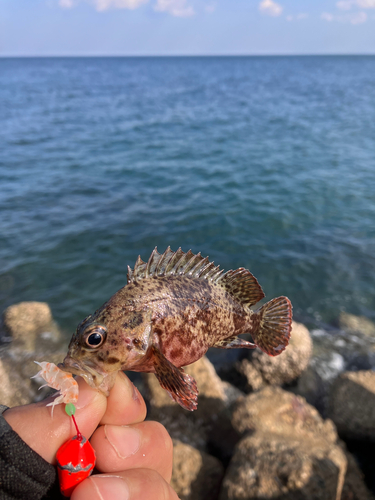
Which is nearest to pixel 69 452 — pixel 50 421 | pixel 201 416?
pixel 50 421

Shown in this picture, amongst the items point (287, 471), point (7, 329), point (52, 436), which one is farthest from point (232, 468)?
point (7, 329)

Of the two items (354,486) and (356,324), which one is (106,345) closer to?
(354,486)

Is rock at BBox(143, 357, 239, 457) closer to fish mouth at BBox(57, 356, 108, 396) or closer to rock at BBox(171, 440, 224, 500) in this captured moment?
rock at BBox(171, 440, 224, 500)

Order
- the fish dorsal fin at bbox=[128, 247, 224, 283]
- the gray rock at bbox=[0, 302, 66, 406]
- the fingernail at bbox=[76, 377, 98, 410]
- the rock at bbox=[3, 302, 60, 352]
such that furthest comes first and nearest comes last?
the rock at bbox=[3, 302, 60, 352] → the gray rock at bbox=[0, 302, 66, 406] → the fish dorsal fin at bbox=[128, 247, 224, 283] → the fingernail at bbox=[76, 377, 98, 410]

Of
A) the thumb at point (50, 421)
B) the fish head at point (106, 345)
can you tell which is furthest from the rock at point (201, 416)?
the fish head at point (106, 345)

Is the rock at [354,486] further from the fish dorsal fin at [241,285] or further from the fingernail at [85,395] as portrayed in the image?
the fingernail at [85,395]

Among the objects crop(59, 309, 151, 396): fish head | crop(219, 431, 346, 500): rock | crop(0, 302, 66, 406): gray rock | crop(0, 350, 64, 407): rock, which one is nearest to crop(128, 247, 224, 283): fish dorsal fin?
crop(59, 309, 151, 396): fish head
